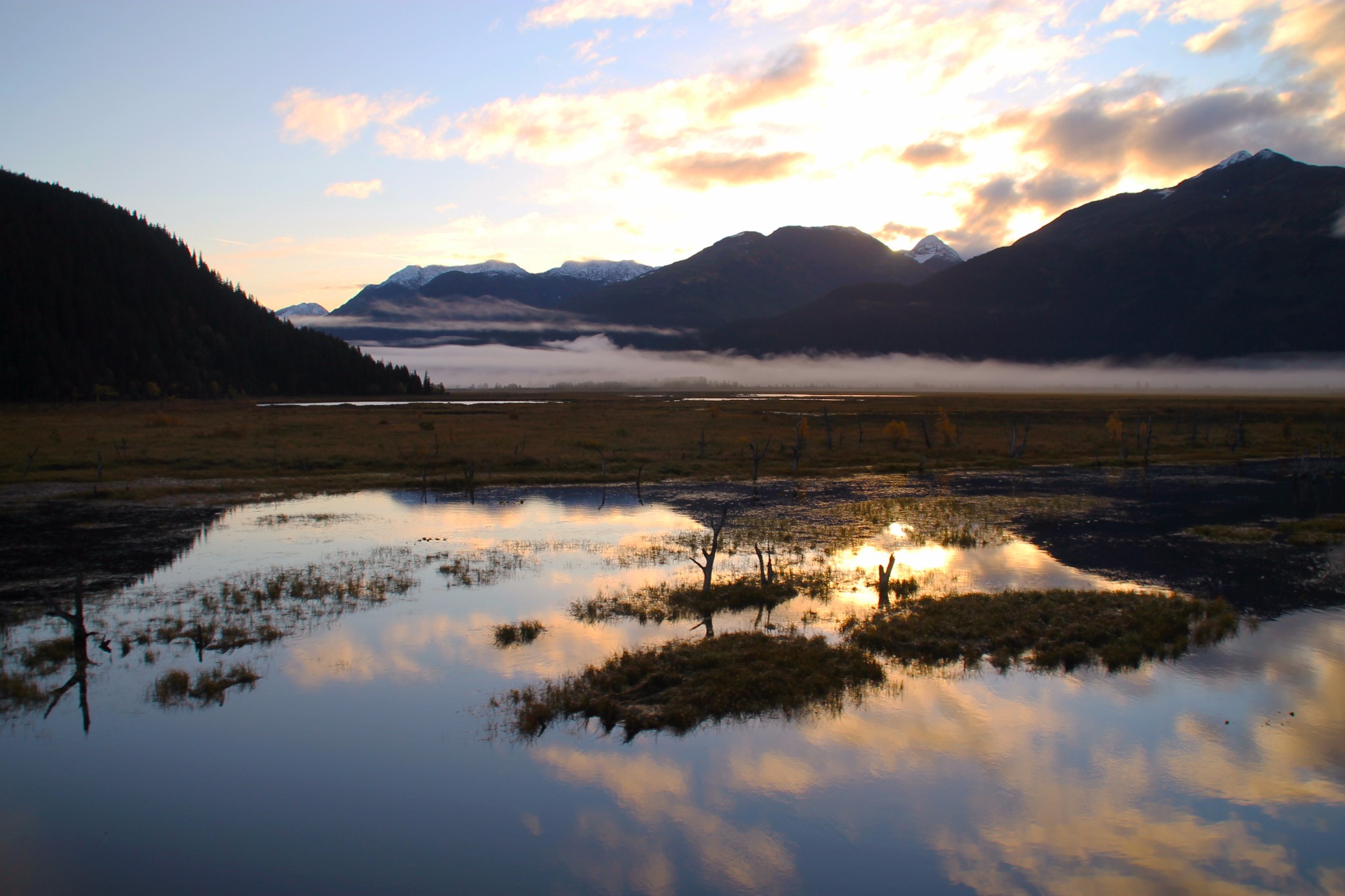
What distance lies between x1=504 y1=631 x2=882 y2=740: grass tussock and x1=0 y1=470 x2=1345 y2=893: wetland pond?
0.09 metres

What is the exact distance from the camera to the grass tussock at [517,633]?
70.8 ft

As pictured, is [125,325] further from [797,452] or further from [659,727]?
[659,727]

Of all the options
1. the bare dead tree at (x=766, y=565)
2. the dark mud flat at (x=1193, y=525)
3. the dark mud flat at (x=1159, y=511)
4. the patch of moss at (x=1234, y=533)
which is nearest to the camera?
the bare dead tree at (x=766, y=565)

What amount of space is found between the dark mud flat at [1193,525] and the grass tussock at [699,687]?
15.5 metres

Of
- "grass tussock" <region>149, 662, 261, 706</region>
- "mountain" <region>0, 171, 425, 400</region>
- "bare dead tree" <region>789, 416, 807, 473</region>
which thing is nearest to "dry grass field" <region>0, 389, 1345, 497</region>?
"bare dead tree" <region>789, 416, 807, 473</region>

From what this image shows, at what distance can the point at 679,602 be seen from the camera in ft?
81.3

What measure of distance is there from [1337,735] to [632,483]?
1647 inches

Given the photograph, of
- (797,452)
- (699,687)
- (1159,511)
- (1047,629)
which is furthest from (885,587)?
(797,452)

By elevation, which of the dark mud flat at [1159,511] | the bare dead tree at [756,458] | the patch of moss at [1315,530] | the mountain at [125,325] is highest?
the mountain at [125,325]

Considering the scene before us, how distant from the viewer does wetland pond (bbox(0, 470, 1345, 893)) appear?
12.4 metres

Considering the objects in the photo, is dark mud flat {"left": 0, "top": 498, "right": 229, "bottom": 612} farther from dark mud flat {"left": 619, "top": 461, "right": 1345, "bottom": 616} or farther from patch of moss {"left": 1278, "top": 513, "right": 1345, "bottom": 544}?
patch of moss {"left": 1278, "top": 513, "right": 1345, "bottom": 544}

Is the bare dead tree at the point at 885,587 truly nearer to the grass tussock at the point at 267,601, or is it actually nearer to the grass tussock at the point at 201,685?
the grass tussock at the point at 267,601

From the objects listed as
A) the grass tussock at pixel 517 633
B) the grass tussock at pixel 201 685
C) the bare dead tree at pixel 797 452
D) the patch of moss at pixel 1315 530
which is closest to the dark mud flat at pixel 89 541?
the grass tussock at pixel 201 685

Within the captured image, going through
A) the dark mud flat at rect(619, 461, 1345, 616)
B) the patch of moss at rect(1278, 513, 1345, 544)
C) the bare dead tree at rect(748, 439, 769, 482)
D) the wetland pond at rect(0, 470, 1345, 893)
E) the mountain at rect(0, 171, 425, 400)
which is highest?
the mountain at rect(0, 171, 425, 400)
